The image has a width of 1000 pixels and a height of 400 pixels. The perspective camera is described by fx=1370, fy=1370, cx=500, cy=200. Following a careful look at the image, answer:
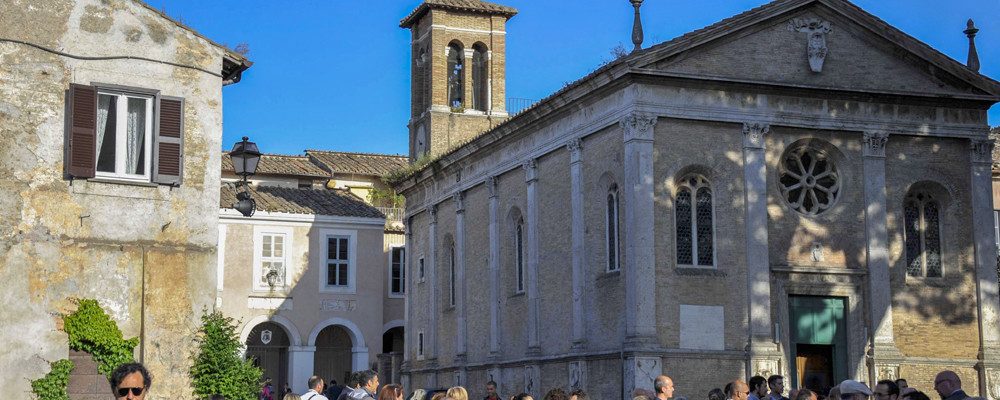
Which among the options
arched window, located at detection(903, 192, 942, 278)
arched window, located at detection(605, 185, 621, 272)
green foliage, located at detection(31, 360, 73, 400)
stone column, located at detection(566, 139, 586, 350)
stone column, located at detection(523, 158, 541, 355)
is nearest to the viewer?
green foliage, located at detection(31, 360, 73, 400)

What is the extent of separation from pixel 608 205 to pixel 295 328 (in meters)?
16.2

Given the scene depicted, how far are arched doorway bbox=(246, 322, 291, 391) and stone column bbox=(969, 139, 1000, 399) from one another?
21.6 m

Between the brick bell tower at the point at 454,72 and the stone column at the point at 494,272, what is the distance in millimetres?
8748

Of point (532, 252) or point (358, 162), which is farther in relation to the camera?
point (358, 162)

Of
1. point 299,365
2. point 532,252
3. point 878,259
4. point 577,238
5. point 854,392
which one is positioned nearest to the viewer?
point 854,392

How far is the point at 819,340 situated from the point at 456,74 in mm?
19162

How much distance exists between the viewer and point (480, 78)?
44.5m

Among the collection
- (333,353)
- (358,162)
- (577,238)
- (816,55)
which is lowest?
(333,353)

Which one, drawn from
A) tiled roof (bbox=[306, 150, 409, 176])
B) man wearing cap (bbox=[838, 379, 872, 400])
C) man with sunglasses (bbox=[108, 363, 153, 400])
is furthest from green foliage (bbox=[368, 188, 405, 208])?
man with sunglasses (bbox=[108, 363, 153, 400])

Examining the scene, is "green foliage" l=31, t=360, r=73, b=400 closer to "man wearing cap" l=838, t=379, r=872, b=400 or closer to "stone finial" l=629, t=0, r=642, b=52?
"man wearing cap" l=838, t=379, r=872, b=400

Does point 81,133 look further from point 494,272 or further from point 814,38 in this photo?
point 494,272

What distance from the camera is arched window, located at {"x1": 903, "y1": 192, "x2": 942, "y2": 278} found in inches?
1148

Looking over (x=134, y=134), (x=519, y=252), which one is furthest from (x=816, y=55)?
(x=134, y=134)

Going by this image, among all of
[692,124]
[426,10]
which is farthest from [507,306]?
[426,10]
